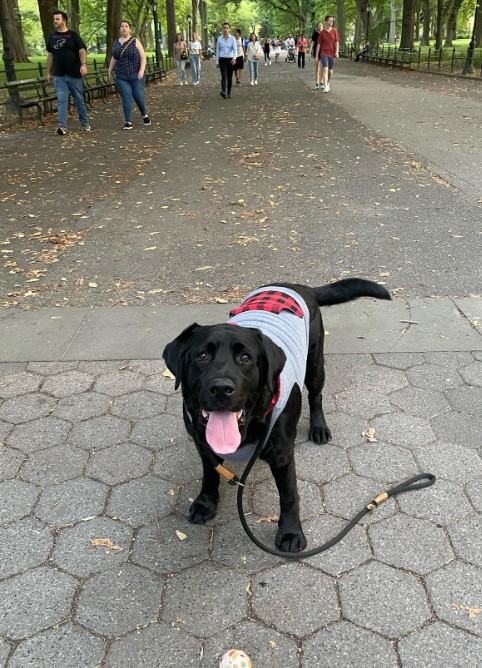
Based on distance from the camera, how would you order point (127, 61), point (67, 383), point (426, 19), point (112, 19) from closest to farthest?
1. point (67, 383)
2. point (127, 61)
3. point (112, 19)
4. point (426, 19)

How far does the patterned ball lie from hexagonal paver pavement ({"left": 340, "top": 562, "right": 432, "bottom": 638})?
1.51 ft

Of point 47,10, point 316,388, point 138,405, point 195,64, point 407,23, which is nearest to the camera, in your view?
point 316,388

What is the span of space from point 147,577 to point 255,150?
10067mm

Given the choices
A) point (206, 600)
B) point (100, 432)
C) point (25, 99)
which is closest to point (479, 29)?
point (25, 99)

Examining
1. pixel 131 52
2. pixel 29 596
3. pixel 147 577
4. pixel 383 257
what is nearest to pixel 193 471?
pixel 147 577

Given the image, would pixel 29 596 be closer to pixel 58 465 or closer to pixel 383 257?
pixel 58 465

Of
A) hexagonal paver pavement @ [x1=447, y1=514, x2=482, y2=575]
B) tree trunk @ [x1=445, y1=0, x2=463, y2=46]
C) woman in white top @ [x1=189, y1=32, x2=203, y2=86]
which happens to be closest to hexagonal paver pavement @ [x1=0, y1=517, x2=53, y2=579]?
hexagonal paver pavement @ [x1=447, y1=514, x2=482, y2=575]

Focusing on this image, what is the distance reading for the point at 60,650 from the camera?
206 cm

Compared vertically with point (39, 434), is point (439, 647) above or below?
above

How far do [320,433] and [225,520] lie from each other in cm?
82

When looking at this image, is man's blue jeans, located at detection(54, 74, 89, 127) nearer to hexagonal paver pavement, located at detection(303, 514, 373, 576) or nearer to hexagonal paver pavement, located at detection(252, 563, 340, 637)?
hexagonal paver pavement, located at detection(303, 514, 373, 576)

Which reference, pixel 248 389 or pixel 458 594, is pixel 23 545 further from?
pixel 458 594

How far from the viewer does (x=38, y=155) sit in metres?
11.1

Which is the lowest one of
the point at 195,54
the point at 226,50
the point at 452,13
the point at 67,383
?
the point at 67,383
